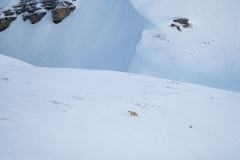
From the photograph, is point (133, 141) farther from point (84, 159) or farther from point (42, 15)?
point (42, 15)

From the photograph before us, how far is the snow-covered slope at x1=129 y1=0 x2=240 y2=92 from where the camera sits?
19.2 m

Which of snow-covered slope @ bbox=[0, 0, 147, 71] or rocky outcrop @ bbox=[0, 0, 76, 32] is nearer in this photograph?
snow-covered slope @ bbox=[0, 0, 147, 71]

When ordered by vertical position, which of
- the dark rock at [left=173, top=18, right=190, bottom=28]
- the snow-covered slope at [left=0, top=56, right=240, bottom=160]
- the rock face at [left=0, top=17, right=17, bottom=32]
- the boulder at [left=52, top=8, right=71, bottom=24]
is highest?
the boulder at [left=52, top=8, right=71, bottom=24]

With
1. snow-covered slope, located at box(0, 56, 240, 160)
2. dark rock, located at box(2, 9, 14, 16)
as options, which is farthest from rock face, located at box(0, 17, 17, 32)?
snow-covered slope, located at box(0, 56, 240, 160)

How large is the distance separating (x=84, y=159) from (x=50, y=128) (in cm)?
113

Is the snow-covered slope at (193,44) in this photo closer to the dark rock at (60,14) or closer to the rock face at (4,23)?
the dark rock at (60,14)

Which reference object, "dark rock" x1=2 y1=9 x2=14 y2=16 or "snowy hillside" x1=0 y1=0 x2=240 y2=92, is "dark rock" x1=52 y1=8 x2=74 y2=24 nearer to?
"snowy hillside" x1=0 y1=0 x2=240 y2=92

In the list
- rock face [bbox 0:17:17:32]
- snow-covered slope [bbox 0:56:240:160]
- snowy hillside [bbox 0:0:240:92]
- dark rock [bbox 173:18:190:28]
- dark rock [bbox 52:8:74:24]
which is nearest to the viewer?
snow-covered slope [bbox 0:56:240:160]

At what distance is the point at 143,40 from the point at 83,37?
893 cm

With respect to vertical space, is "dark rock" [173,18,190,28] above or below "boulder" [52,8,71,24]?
below

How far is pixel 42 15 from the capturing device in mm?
34344

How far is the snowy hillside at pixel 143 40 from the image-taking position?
1973 cm

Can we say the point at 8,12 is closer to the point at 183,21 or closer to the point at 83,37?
the point at 83,37

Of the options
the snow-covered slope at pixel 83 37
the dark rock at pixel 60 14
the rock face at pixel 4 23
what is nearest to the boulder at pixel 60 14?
the dark rock at pixel 60 14
